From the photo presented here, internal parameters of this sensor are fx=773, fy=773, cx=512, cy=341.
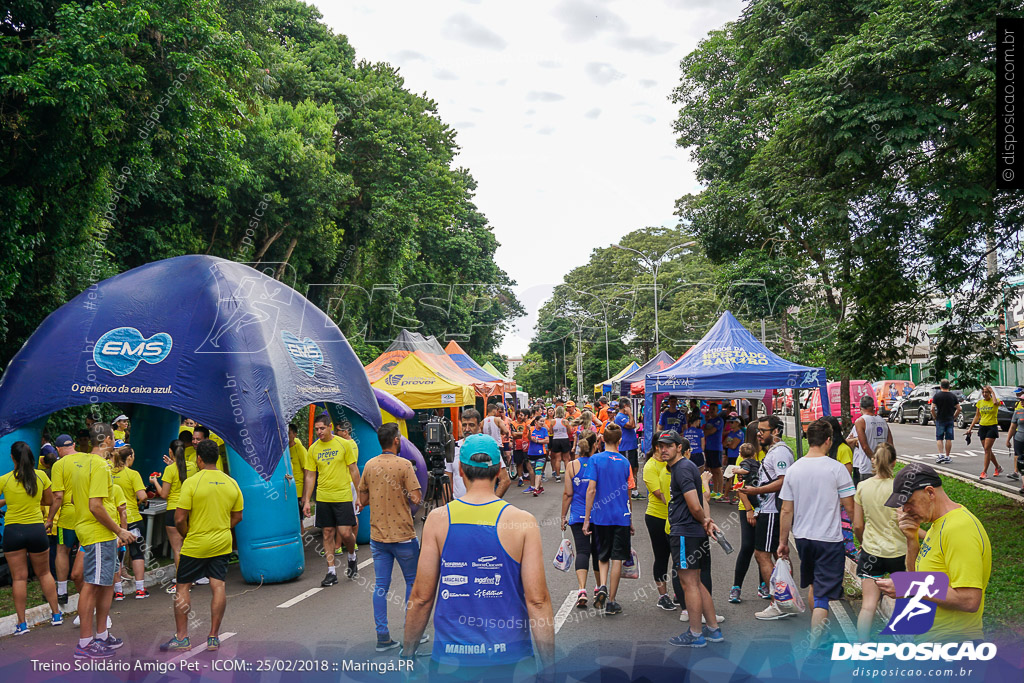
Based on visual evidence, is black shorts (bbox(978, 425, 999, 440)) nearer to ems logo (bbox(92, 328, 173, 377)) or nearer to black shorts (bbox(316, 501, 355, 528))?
black shorts (bbox(316, 501, 355, 528))

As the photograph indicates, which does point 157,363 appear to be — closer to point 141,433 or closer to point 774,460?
point 141,433

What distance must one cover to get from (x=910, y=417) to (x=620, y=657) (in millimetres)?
34935

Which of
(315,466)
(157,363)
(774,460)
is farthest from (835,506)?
(157,363)

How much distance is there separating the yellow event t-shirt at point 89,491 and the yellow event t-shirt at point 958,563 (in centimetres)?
662

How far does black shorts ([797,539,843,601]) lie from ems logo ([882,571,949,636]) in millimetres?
2269

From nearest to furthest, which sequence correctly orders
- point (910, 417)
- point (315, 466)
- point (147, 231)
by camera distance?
1. point (315, 466)
2. point (147, 231)
3. point (910, 417)

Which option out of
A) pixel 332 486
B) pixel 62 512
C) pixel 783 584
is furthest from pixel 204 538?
pixel 783 584

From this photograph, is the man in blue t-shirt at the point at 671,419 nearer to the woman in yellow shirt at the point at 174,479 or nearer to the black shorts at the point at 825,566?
the black shorts at the point at 825,566

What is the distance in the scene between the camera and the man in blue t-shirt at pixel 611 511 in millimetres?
7719

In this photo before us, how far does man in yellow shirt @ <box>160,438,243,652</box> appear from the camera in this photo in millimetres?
6527

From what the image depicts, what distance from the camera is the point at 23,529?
7480 mm

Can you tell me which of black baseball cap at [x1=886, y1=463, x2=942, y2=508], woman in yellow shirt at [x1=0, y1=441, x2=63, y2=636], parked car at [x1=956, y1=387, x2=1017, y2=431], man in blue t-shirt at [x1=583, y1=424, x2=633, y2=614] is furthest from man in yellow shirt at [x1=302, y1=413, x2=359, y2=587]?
parked car at [x1=956, y1=387, x2=1017, y2=431]

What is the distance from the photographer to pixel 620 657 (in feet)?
20.8

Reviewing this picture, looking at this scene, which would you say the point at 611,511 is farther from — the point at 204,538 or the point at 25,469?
the point at 25,469
